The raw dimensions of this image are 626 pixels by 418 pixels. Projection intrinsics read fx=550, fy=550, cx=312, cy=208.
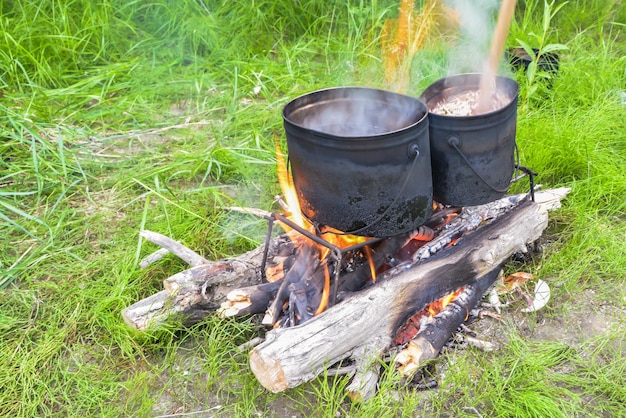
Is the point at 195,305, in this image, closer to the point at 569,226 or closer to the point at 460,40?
the point at 569,226

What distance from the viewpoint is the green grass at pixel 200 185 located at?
8.11 ft

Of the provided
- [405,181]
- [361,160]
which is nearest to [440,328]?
[405,181]

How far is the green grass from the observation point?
2.47 m

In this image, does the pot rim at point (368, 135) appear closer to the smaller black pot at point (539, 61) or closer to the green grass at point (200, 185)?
the green grass at point (200, 185)

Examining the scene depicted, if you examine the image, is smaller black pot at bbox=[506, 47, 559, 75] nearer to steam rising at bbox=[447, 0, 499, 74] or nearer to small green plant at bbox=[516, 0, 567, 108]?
small green plant at bbox=[516, 0, 567, 108]

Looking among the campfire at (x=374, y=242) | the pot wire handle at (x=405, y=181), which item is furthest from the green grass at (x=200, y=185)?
the pot wire handle at (x=405, y=181)

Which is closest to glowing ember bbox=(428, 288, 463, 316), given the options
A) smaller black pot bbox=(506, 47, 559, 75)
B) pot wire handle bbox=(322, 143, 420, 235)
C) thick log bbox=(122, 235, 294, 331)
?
pot wire handle bbox=(322, 143, 420, 235)

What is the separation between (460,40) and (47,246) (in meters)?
3.98

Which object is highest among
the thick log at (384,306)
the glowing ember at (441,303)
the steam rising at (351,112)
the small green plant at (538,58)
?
the steam rising at (351,112)

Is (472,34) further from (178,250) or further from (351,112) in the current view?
(178,250)

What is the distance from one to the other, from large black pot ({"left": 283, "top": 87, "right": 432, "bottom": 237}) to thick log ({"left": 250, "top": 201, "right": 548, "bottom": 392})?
Result: 31 centimetres

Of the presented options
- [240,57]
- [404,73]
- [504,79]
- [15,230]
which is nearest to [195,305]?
[15,230]

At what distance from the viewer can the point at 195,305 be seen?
2699mm

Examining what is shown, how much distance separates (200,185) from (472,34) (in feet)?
7.94
